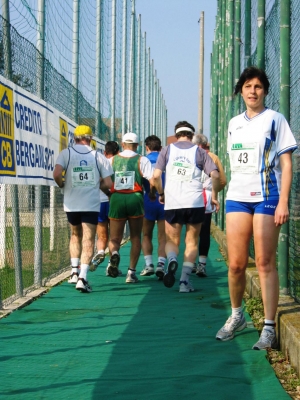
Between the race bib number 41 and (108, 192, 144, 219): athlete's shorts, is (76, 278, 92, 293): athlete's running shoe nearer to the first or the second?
(108, 192, 144, 219): athlete's shorts

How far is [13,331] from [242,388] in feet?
7.67

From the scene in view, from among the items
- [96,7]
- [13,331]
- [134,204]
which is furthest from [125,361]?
[96,7]

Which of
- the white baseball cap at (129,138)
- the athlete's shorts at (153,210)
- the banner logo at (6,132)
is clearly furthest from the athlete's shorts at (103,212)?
the banner logo at (6,132)

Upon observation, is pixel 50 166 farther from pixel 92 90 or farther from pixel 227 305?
pixel 92 90

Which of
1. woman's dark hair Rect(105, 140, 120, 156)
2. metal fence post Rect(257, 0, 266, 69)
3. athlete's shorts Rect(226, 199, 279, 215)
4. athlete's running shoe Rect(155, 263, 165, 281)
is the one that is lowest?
athlete's running shoe Rect(155, 263, 165, 281)

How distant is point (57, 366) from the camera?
17.2ft

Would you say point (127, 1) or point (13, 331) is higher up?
point (127, 1)

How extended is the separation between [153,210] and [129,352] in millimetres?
4997

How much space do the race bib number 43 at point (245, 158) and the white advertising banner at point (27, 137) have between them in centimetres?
185

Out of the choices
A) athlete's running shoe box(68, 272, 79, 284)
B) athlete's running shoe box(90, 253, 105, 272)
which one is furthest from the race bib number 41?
athlete's running shoe box(68, 272, 79, 284)

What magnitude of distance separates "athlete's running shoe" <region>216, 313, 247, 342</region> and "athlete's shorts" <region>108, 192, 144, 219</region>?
3.89 m

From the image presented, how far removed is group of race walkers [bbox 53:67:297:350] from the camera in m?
5.62

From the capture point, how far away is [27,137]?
7.63 metres

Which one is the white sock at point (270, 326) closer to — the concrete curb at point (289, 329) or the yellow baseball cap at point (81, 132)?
the concrete curb at point (289, 329)
